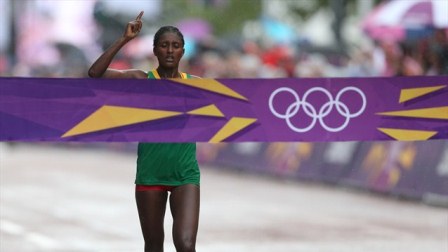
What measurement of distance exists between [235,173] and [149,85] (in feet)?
54.6

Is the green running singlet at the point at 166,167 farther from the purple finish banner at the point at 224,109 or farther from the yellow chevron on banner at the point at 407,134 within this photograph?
the yellow chevron on banner at the point at 407,134

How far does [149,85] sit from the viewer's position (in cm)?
984

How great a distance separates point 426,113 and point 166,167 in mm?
2194

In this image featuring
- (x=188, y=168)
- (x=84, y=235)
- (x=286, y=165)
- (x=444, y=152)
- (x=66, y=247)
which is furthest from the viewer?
(x=286, y=165)

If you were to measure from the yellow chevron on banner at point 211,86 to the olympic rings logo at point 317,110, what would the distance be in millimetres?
290

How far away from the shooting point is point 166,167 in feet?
31.2

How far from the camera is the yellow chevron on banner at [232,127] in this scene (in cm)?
1015

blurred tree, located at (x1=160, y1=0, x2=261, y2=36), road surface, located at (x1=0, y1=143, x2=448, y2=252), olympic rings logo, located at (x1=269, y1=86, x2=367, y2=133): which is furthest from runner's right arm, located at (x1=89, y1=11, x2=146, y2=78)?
blurred tree, located at (x1=160, y1=0, x2=261, y2=36)

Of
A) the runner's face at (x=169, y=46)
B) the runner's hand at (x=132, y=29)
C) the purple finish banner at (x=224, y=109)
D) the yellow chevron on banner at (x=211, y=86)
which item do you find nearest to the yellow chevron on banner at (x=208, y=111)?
the purple finish banner at (x=224, y=109)

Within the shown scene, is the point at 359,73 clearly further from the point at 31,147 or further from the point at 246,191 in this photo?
the point at 31,147

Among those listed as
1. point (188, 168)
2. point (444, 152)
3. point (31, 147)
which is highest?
point (31, 147)

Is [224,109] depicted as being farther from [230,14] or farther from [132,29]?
[230,14]

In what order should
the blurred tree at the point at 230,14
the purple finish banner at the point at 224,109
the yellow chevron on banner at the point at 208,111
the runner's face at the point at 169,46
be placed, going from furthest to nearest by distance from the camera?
the blurred tree at the point at 230,14 < the yellow chevron on banner at the point at 208,111 < the purple finish banner at the point at 224,109 < the runner's face at the point at 169,46

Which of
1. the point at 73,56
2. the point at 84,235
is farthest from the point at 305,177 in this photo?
the point at 73,56
